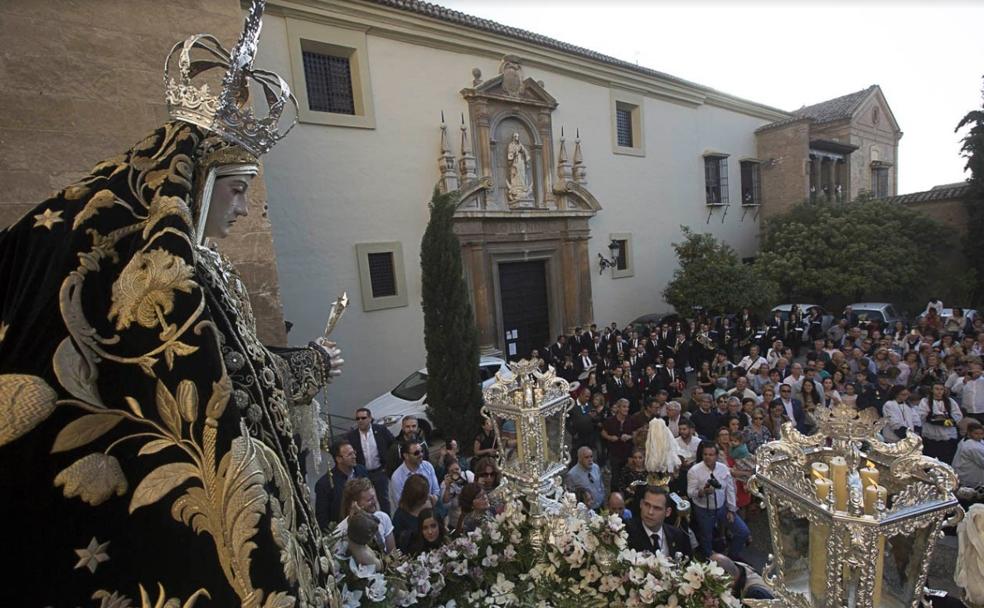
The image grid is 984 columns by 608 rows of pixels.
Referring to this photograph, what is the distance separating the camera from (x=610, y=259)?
14336mm

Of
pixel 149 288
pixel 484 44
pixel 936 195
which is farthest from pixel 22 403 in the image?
pixel 936 195

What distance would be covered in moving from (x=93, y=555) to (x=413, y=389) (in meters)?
7.83

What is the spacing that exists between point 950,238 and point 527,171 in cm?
1472

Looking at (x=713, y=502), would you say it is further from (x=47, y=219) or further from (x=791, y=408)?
(x=47, y=219)

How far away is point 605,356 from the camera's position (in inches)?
410

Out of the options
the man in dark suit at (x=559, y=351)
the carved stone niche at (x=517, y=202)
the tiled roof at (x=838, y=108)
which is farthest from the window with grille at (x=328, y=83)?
the tiled roof at (x=838, y=108)

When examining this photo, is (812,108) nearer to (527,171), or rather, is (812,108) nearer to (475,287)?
(527,171)

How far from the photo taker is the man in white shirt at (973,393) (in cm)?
625

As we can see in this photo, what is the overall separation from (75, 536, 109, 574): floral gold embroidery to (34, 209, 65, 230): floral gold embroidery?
2.08 feet

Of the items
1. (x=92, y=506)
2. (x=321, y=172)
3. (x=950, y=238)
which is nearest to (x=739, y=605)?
(x=92, y=506)

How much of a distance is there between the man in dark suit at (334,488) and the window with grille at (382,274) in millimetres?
5720

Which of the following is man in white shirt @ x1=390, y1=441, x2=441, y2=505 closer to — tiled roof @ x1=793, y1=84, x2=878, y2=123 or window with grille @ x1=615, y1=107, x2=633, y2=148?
window with grille @ x1=615, y1=107, x2=633, y2=148

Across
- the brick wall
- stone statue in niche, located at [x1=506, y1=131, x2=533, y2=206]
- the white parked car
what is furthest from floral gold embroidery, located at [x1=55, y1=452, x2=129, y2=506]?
stone statue in niche, located at [x1=506, y1=131, x2=533, y2=206]

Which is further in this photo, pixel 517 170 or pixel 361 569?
pixel 517 170
